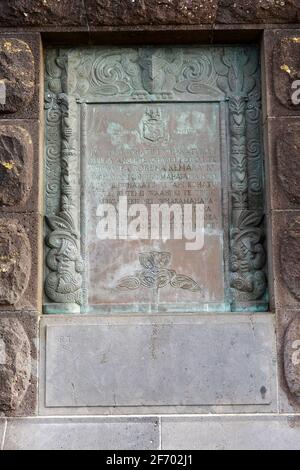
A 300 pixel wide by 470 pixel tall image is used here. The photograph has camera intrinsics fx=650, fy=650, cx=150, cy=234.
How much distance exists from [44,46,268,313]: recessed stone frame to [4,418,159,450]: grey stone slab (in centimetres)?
89

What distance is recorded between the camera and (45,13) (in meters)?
5.33

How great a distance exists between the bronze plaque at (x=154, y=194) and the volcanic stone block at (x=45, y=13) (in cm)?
73

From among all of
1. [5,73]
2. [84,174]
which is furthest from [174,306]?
[5,73]

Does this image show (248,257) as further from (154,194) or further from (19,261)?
(19,261)

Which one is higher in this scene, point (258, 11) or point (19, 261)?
point (258, 11)

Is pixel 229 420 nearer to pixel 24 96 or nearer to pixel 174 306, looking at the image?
pixel 174 306

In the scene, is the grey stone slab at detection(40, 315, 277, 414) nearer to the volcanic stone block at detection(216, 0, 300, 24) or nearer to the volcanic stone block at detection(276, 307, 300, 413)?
the volcanic stone block at detection(276, 307, 300, 413)

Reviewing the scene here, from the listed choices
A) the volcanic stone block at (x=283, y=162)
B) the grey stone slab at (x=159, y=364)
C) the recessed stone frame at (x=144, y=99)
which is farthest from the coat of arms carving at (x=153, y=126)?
the grey stone slab at (x=159, y=364)

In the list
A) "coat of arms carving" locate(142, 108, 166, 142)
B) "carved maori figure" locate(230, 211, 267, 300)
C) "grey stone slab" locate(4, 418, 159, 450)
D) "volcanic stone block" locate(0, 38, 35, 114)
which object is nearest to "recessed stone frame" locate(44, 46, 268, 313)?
"carved maori figure" locate(230, 211, 267, 300)

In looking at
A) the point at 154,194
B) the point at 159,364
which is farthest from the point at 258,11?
the point at 159,364

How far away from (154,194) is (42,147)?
1.01 metres

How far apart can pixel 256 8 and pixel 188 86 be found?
0.83 meters

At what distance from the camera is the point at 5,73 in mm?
5324

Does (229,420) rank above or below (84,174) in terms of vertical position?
below
